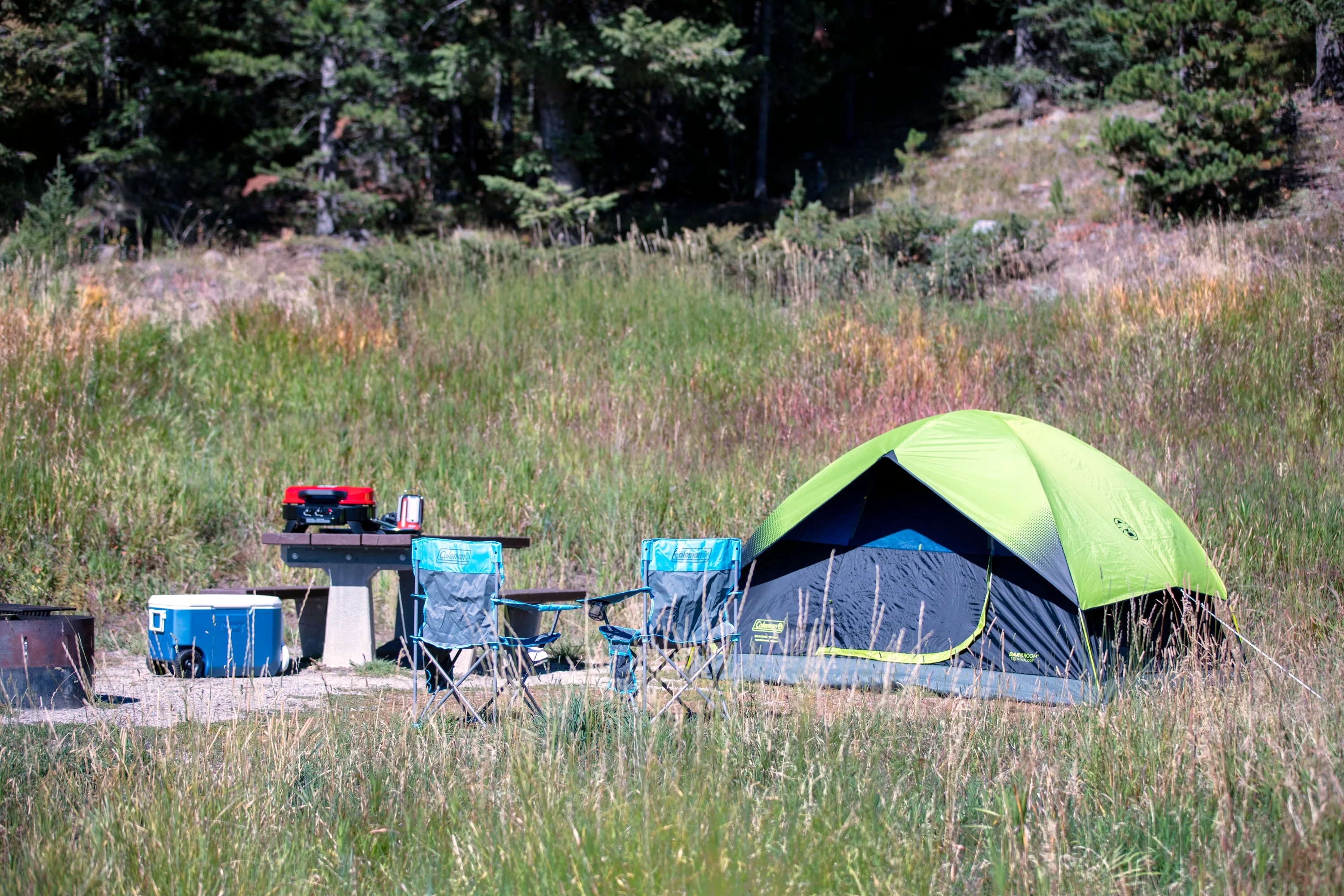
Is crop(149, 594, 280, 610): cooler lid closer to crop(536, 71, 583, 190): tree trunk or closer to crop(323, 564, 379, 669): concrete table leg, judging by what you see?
crop(323, 564, 379, 669): concrete table leg

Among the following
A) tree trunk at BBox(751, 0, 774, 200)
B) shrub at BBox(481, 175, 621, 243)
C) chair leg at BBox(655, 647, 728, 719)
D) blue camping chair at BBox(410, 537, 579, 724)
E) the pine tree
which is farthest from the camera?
tree trunk at BBox(751, 0, 774, 200)

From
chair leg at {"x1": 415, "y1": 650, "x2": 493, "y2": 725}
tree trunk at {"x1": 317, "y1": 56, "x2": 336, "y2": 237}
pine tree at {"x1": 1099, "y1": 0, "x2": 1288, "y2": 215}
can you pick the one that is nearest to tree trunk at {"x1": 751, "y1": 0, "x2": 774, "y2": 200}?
pine tree at {"x1": 1099, "y1": 0, "x2": 1288, "y2": 215}

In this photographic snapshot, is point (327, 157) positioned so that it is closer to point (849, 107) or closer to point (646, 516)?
point (646, 516)

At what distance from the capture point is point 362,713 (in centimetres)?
461

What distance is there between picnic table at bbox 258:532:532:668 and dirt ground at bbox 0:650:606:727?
0.20m

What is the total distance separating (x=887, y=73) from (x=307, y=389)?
24.1 metres

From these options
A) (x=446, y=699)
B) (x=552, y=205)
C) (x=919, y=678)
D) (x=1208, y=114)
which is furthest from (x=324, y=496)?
(x=1208, y=114)

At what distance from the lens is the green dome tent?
17.1ft

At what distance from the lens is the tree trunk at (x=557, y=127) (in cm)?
1585

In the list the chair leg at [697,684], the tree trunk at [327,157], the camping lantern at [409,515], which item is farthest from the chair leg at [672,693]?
the tree trunk at [327,157]

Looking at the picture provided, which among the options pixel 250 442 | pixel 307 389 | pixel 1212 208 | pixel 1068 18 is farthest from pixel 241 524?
pixel 1068 18

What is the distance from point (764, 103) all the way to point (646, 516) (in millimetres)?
15120

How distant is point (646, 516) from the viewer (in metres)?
7.46

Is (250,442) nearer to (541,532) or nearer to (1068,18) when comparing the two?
(541,532)
